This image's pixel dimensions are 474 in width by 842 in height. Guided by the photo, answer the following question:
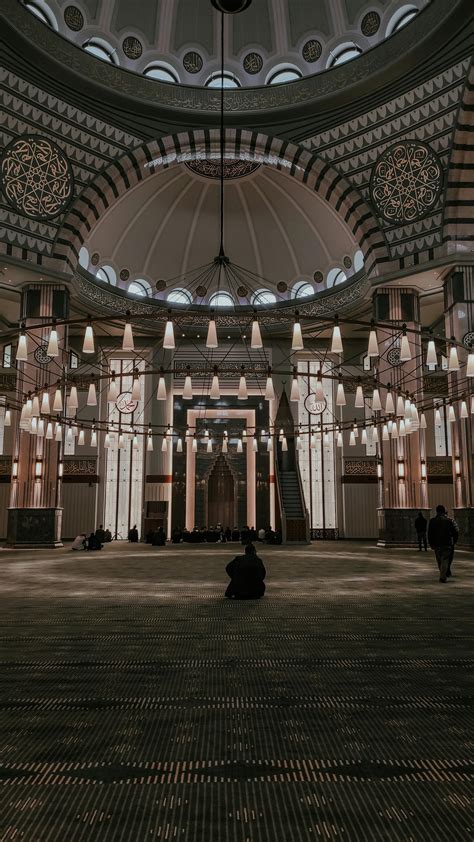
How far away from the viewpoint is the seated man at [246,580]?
19.9 feet

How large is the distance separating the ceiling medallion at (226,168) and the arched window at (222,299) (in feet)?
12.5

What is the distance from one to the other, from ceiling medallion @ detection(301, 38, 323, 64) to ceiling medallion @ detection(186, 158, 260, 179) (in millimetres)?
3468

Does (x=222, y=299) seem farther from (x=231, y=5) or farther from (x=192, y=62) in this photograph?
(x=231, y=5)

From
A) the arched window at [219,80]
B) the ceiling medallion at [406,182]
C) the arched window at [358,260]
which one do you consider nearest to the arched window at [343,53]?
the arched window at [219,80]

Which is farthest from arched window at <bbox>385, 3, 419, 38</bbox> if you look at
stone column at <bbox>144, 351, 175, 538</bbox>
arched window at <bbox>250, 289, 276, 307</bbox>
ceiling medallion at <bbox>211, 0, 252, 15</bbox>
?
stone column at <bbox>144, 351, 175, 538</bbox>

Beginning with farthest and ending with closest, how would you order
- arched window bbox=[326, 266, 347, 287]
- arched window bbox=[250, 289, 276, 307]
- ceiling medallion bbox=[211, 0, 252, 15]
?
arched window bbox=[250, 289, 276, 307] → arched window bbox=[326, 266, 347, 287] → ceiling medallion bbox=[211, 0, 252, 15]

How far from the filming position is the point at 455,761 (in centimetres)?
214

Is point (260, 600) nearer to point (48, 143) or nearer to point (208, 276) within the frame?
point (48, 143)

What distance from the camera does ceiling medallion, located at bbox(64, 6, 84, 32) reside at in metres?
15.3

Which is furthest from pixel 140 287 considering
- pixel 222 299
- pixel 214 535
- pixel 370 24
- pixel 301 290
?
pixel 370 24

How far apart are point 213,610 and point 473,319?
33.9ft

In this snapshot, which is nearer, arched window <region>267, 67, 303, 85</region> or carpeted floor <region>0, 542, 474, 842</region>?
carpeted floor <region>0, 542, 474, 842</region>

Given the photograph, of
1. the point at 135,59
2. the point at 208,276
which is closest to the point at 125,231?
the point at 208,276

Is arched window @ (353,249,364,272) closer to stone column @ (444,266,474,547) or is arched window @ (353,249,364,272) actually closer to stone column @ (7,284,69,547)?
stone column @ (444,266,474,547)
